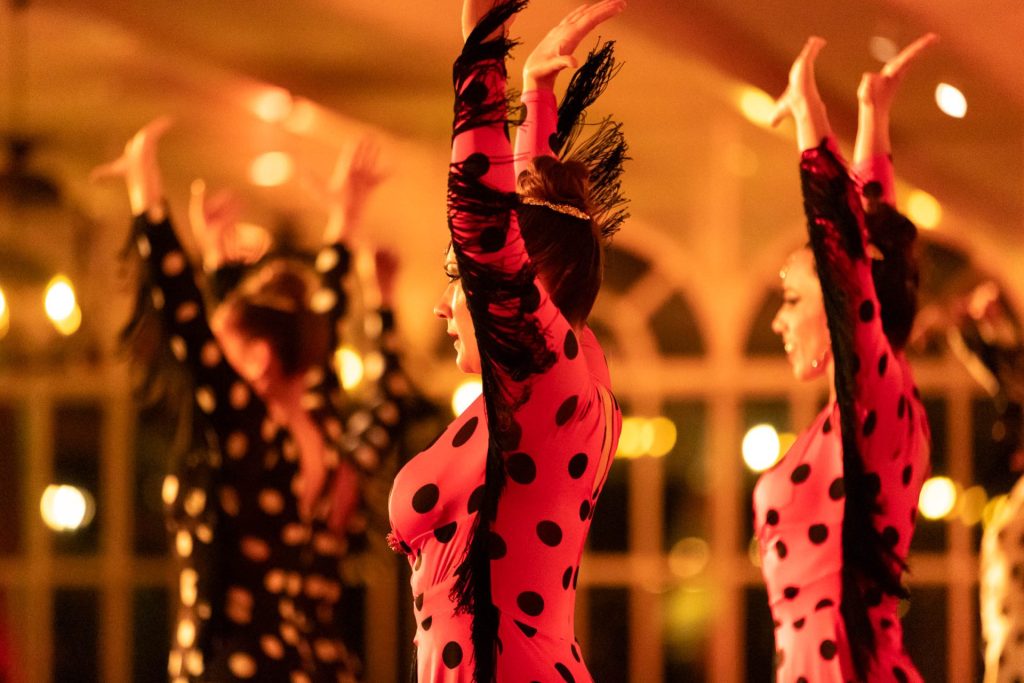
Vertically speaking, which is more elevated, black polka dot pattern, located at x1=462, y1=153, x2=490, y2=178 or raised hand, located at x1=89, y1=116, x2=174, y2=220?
raised hand, located at x1=89, y1=116, x2=174, y2=220

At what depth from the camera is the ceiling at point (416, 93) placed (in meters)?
4.03

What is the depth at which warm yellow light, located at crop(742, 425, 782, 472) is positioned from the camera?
6480 mm

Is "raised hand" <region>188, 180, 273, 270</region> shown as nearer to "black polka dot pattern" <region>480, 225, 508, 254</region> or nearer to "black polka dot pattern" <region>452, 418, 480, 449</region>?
"black polka dot pattern" <region>452, 418, 480, 449</region>

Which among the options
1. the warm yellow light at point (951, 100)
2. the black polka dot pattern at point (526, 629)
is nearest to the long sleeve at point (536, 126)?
the black polka dot pattern at point (526, 629)

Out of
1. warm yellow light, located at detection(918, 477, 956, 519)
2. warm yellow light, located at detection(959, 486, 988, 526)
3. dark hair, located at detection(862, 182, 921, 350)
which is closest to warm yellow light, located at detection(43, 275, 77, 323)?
warm yellow light, located at detection(918, 477, 956, 519)

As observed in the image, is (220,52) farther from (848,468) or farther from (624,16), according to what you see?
(848,468)

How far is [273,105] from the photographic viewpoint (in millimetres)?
5469

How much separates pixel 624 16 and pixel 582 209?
88.2 inches

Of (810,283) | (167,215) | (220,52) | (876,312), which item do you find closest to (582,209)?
(876,312)

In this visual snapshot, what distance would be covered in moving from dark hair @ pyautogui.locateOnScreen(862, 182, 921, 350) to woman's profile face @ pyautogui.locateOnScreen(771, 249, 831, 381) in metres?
0.11

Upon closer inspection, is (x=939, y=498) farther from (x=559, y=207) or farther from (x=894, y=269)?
(x=559, y=207)

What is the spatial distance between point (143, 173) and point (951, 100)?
3.25 m

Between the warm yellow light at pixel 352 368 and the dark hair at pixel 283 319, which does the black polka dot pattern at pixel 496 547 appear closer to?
the dark hair at pixel 283 319

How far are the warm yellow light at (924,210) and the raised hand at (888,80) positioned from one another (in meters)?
3.53
